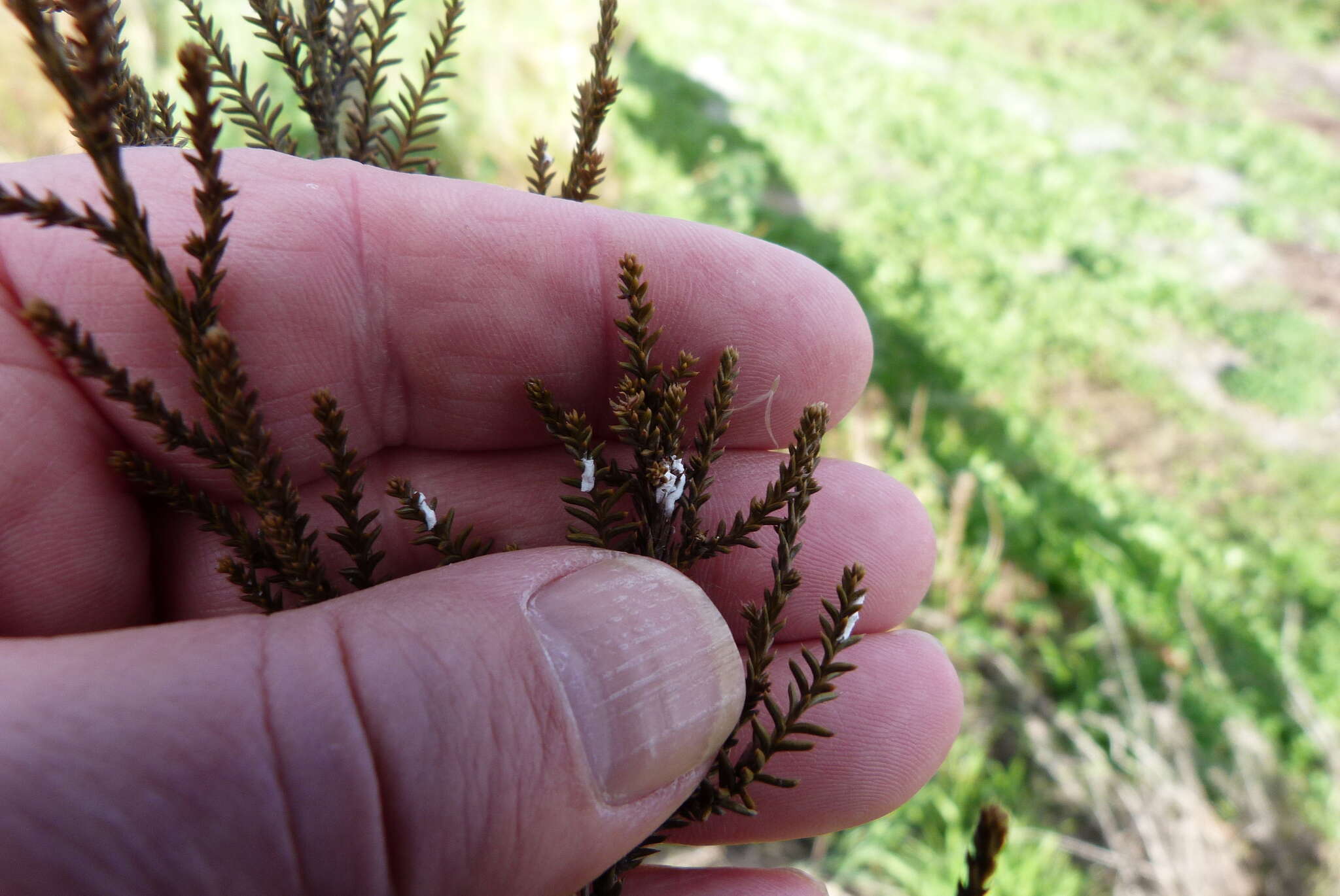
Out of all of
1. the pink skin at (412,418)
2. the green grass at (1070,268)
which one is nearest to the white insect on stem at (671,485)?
the pink skin at (412,418)

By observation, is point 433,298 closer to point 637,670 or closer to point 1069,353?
point 637,670

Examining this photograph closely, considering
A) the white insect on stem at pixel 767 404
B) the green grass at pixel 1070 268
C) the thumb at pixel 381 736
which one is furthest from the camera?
the green grass at pixel 1070 268

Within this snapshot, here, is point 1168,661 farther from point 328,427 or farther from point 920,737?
point 328,427

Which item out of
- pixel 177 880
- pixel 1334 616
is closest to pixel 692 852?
pixel 177 880

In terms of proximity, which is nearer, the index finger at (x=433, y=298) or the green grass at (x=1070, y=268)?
the index finger at (x=433, y=298)

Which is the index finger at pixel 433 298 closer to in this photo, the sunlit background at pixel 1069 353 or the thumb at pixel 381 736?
the thumb at pixel 381 736
